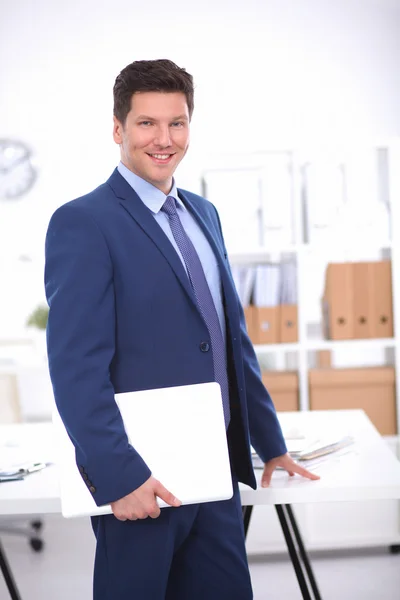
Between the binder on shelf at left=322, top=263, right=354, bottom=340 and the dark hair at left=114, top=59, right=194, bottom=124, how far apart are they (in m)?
2.04

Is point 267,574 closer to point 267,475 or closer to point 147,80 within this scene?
point 267,475

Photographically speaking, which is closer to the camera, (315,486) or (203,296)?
(203,296)

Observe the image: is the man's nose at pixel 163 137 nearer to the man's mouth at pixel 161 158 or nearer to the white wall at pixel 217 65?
the man's mouth at pixel 161 158

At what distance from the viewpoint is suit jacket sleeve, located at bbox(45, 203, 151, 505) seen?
4.33 ft

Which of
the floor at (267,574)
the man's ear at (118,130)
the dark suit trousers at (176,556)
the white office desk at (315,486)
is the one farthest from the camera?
the floor at (267,574)

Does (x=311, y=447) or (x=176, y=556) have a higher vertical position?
(x=311, y=447)

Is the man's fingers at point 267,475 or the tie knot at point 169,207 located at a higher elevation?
the tie knot at point 169,207

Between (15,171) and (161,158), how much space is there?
428 cm

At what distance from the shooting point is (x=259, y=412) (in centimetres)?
176

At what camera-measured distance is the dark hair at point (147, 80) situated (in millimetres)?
1463

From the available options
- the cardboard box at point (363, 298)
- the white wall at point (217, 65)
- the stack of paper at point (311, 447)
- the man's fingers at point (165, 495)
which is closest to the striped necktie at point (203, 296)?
the man's fingers at point (165, 495)

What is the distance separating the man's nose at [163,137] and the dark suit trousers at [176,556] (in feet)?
2.22

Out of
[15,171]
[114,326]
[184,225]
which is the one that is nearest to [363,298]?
[184,225]

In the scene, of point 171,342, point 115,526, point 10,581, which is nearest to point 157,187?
point 171,342
